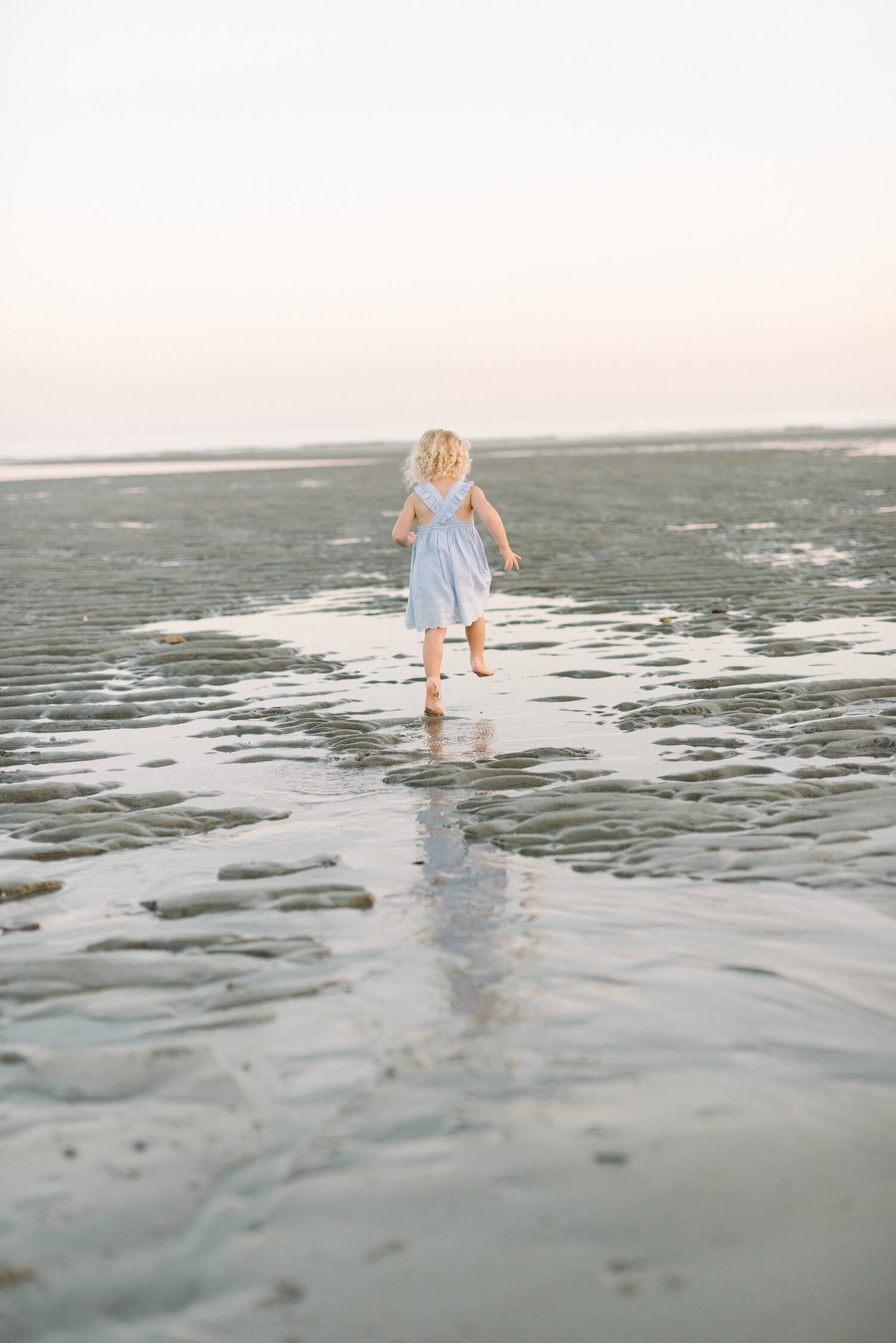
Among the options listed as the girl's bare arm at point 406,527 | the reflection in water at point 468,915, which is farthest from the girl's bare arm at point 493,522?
the reflection in water at point 468,915

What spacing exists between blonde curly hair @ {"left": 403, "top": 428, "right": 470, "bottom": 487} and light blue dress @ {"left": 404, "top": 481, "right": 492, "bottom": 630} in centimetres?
7

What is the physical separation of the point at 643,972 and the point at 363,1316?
4.38 ft

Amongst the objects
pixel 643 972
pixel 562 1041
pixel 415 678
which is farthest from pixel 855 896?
pixel 415 678

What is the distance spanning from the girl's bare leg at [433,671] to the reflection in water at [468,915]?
1.57 metres

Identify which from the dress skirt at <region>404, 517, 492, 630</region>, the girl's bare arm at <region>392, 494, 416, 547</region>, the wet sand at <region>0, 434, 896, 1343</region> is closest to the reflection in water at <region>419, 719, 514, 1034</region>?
the wet sand at <region>0, 434, 896, 1343</region>

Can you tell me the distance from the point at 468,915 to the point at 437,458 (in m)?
4.24

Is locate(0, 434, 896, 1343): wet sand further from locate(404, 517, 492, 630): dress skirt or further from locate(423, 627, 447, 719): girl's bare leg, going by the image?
locate(404, 517, 492, 630): dress skirt

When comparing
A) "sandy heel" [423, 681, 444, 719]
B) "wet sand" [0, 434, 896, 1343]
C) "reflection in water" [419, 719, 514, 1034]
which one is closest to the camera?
"wet sand" [0, 434, 896, 1343]

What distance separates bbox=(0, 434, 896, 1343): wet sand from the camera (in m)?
1.84

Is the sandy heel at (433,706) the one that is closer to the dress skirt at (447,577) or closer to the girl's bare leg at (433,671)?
the girl's bare leg at (433,671)

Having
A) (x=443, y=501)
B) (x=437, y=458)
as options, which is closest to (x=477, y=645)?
(x=443, y=501)

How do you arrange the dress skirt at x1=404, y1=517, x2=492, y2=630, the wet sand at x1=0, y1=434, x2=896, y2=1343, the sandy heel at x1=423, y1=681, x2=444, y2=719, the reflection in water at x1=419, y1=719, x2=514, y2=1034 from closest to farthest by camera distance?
the wet sand at x1=0, y1=434, x2=896, y2=1343, the reflection in water at x1=419, y1=719, x2=514, y2=1034, the sandy heel at x1=423, y1=681, x2=444, y2=719, the dress skirt at x1=404, y1=517, x2=492, y2=630

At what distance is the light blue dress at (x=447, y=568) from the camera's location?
7.12 metres

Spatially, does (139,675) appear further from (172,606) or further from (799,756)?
(799,756)
